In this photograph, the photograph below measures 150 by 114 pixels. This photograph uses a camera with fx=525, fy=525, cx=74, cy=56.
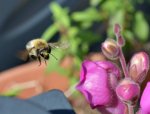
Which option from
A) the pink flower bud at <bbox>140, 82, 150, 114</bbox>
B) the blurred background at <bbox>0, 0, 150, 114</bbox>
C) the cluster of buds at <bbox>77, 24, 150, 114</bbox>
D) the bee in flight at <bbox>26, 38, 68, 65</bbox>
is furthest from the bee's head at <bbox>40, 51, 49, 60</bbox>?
the blurred background at <bbox>0, 0, 150, 114</bbox>

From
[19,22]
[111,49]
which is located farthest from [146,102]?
[19,22]

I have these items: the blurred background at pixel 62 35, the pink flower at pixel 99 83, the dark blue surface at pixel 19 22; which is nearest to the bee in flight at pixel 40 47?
the pink flower at pixel 99 83

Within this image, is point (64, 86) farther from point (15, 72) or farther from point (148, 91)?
point (148, 91)

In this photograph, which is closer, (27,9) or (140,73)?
(140,73)

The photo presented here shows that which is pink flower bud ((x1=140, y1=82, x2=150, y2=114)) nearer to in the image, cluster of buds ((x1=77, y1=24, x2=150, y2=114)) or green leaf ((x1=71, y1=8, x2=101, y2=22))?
cluster of buds ((x1=77, y1=24, x2=150, y2=114))

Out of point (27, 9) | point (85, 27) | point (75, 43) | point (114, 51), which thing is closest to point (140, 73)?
point (114, 51)

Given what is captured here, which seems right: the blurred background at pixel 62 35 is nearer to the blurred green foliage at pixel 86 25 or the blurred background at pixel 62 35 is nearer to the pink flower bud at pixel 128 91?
the blurred green foliage at pixel 86 25
